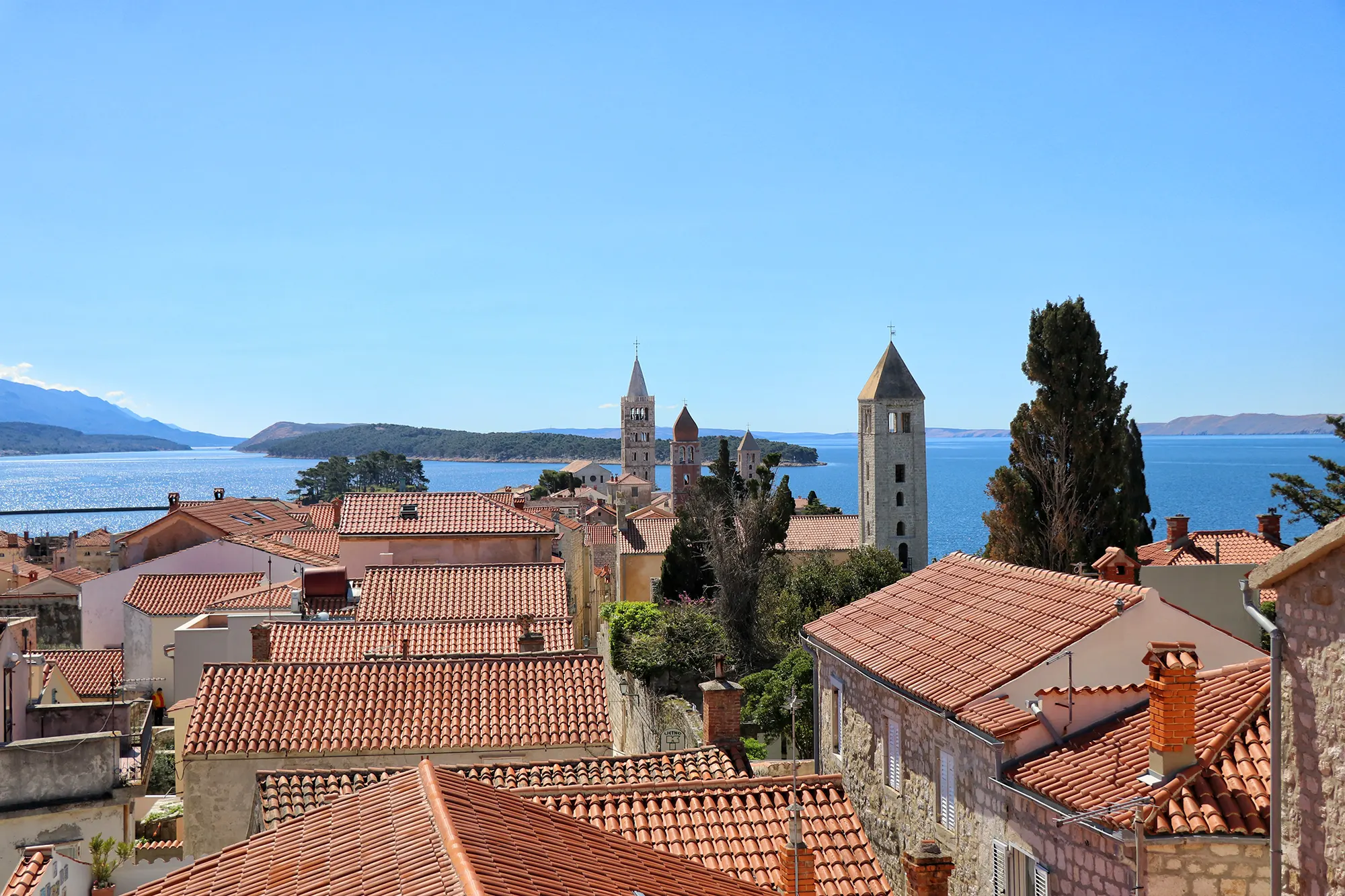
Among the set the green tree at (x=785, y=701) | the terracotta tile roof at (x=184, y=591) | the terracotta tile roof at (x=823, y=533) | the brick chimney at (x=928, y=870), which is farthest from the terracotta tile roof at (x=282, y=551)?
the terracotta tile roof at (x=823, y=533)

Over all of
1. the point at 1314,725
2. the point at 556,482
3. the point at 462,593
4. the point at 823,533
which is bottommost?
the point at 823,533

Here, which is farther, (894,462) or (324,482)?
(324,482)

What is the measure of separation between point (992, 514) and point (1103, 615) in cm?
1948

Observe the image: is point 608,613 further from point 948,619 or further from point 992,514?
point 948,619

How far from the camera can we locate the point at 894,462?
79.6 meters

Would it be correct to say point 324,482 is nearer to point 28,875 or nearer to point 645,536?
point 645,536

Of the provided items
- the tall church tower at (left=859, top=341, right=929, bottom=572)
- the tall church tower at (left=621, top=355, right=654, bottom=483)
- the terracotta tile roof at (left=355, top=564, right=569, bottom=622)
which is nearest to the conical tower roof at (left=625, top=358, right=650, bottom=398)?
the tall church tower at (left=621, top=355, right=654, bottom=483)

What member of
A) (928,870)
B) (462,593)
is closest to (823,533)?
(462,593)

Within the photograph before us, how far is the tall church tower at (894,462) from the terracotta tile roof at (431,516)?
4640 cm

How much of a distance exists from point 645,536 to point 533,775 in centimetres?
5229

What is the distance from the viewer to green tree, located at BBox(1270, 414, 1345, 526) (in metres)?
33.6

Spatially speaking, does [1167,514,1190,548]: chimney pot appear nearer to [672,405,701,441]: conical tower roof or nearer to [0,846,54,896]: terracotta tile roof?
[0,846,54,896]: terracotta tile roof

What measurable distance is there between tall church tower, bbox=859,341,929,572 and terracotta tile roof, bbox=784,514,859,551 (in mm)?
3726

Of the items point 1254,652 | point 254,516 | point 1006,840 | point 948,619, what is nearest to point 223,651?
point 948,619
